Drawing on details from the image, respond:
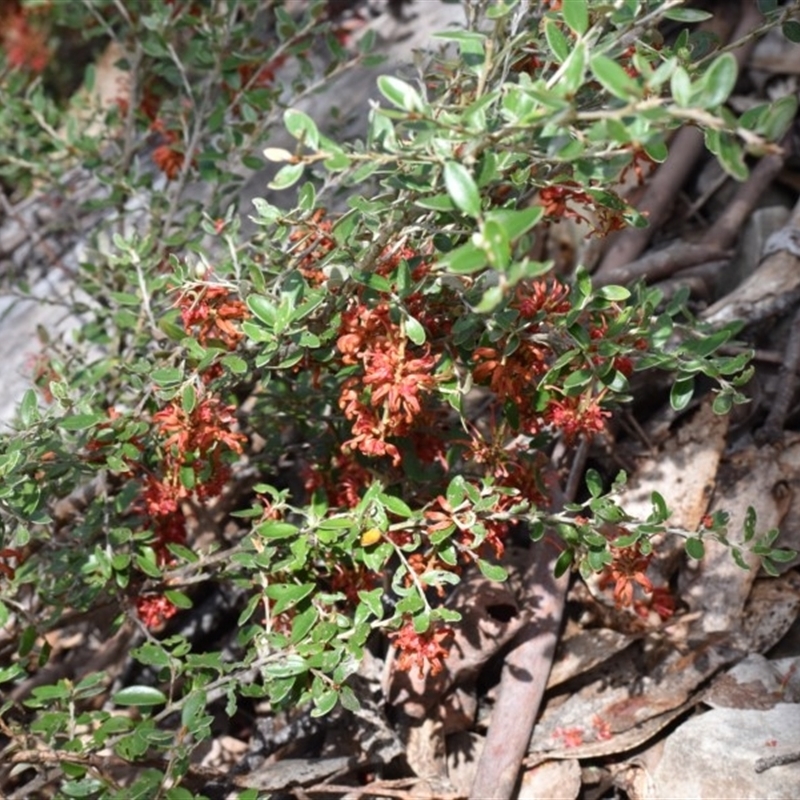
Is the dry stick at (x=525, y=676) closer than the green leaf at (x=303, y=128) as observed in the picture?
No

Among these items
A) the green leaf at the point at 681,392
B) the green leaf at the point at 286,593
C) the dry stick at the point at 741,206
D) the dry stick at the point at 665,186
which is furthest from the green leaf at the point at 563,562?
the dry stick at the point at 741,206

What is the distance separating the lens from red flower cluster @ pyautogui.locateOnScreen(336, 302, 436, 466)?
5.93 ft

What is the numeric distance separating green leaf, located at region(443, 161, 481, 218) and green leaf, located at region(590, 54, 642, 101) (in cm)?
21

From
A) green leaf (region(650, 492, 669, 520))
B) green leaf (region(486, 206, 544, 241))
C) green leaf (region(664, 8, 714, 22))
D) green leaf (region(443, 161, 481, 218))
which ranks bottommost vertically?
green leaf (region(650, 492, 669, 520))

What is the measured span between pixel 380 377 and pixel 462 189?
51 cm

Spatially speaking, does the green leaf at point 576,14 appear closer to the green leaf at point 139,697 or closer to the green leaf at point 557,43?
the green leaf at point 557,43

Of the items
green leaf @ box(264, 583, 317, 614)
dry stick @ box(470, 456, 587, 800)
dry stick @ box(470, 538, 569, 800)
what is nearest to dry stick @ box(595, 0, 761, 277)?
dry stick @ box(470, 456, 587, 800)

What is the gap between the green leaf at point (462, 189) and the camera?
53.1 inches

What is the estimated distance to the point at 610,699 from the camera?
2346 mm

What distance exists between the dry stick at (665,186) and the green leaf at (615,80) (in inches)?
67.3

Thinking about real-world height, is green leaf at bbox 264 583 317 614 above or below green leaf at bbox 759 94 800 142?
below

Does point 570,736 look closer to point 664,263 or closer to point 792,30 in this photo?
point 664,263

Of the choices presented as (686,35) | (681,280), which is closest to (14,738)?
(686,35)

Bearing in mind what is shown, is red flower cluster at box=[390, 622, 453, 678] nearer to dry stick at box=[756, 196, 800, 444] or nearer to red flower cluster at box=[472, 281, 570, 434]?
red flower cluster at box=[472, 281, 570, 434]
